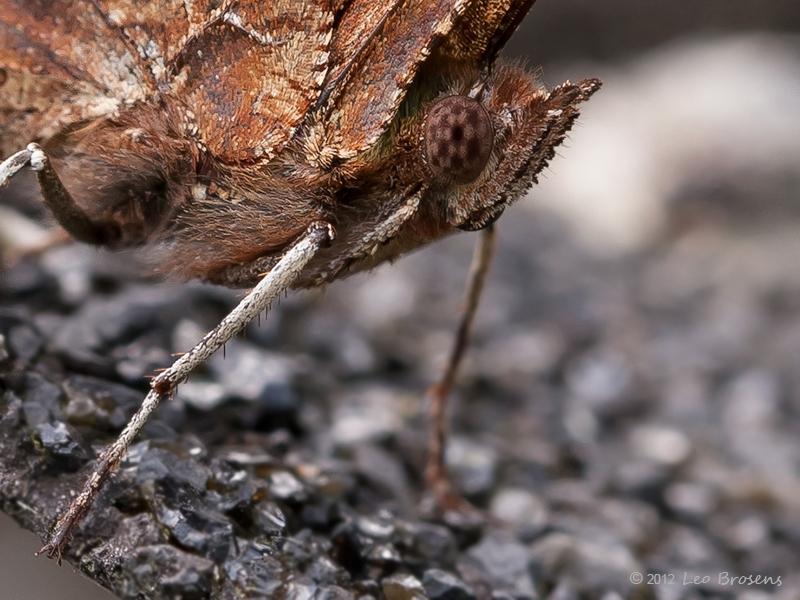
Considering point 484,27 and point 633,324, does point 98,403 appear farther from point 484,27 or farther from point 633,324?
point 633,324

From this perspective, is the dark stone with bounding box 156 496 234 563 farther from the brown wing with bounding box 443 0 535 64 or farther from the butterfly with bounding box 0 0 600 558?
the brown wing with bounding box 443 0 535 64

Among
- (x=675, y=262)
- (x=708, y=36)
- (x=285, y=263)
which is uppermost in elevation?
(x=708, y=36)

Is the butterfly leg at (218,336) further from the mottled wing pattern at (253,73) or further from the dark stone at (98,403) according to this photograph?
the mottled wing pattern at (253,73)

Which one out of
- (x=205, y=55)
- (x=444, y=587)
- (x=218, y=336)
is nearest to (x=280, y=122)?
(x=205, y=55)

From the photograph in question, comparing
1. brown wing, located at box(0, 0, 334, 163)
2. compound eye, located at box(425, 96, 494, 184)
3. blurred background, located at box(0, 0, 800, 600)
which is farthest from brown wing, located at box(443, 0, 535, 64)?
blurred background, located at box(0, 0, 800, 600)

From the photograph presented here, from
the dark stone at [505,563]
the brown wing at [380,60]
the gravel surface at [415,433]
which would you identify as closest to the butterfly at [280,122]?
the brown wing at [380,60]

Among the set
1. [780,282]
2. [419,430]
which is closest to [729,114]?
[780,282]

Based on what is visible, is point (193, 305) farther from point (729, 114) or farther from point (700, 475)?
point (729, 114)
